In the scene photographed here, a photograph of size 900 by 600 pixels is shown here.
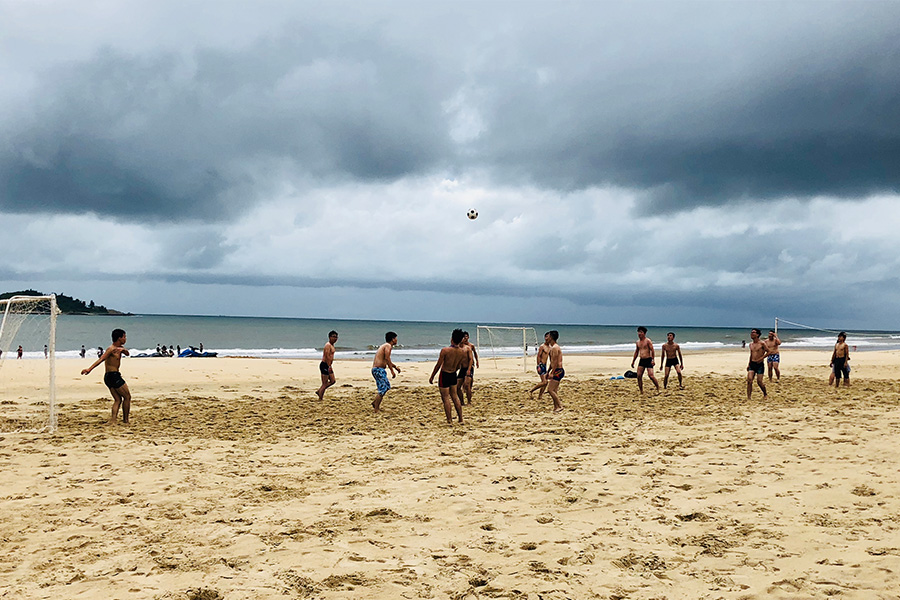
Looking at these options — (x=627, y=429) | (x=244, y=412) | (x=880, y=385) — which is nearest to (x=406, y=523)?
(x=627, y=429)

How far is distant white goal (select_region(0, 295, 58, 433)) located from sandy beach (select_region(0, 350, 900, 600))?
59 centimetres

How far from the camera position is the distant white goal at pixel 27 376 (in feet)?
29.1

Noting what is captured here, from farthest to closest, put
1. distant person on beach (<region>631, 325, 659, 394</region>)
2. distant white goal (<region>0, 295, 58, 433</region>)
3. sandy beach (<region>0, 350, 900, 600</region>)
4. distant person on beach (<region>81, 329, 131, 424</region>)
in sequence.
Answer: distant person on beach (<region>631, 325, 659, 394</region>), distant person on beach (<region>81, 329, 131, 424</region>), distant white goal (<region>0, 295, 58, 433</region>), sandy beach (<region>0, 350, 900, 600</region>)

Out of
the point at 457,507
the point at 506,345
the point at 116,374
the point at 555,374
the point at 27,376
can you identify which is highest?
the point at 116,374

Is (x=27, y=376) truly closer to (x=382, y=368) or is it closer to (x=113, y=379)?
(x=113, y=379)

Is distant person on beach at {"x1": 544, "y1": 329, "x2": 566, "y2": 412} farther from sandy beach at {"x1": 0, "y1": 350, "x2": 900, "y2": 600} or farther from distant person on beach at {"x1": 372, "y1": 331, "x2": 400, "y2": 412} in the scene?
distant person on beach at {"x1": 372, "y1": 331, "x2": 400, "y2": 412}

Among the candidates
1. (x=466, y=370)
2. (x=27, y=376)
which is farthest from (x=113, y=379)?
(x=27, y=376)

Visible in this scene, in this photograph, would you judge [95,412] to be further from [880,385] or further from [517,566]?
[880,385]

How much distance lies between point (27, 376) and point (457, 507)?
16.8 metres

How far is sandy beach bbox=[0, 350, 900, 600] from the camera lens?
3.74m

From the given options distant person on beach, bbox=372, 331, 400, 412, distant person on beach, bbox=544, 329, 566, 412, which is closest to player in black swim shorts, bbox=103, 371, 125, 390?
distant person on beach, bbox=372, 331, 400, 412

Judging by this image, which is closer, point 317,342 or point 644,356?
point 644,356

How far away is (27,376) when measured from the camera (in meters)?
16.7

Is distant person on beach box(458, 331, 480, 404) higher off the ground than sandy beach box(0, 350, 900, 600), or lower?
higher
